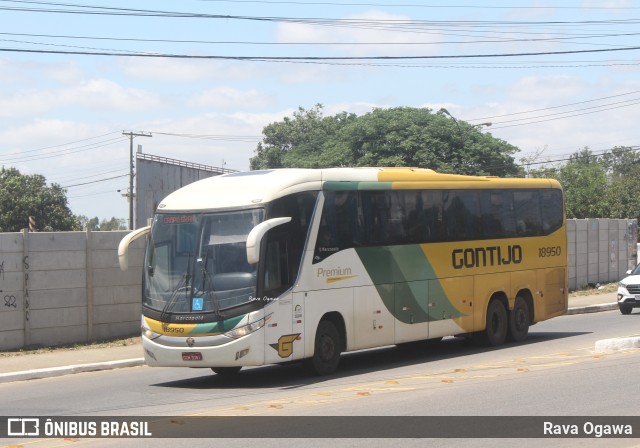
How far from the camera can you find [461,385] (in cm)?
1384

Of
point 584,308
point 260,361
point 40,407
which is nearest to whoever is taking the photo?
point 40,407

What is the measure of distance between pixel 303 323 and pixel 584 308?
1714 centimetres

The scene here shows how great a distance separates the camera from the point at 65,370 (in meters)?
17.3

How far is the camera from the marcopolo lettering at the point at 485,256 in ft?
62.4

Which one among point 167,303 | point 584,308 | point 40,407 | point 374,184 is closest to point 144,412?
point 40,407

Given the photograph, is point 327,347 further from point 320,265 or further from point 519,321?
point 519,321

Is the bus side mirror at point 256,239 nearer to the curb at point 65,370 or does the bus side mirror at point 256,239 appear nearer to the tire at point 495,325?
the curb at point 65,370

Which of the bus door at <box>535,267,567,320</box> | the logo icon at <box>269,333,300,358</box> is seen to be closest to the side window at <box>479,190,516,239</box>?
the bus door at <box>535,267,567,320</box>

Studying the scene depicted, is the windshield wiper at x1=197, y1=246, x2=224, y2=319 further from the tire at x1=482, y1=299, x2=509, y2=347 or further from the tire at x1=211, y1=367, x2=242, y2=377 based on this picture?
the tire at x1=482, y1=299, x2=509, y2=347

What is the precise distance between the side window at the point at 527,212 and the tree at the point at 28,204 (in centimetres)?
5531

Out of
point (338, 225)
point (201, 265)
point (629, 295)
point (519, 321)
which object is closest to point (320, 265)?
point (338, 225)

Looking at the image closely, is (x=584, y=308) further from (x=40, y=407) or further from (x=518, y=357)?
(x=40, y=407)

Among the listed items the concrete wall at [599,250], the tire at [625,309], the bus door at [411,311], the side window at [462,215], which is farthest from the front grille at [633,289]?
the bus door at [411,311]

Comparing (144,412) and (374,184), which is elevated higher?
(374,184)
